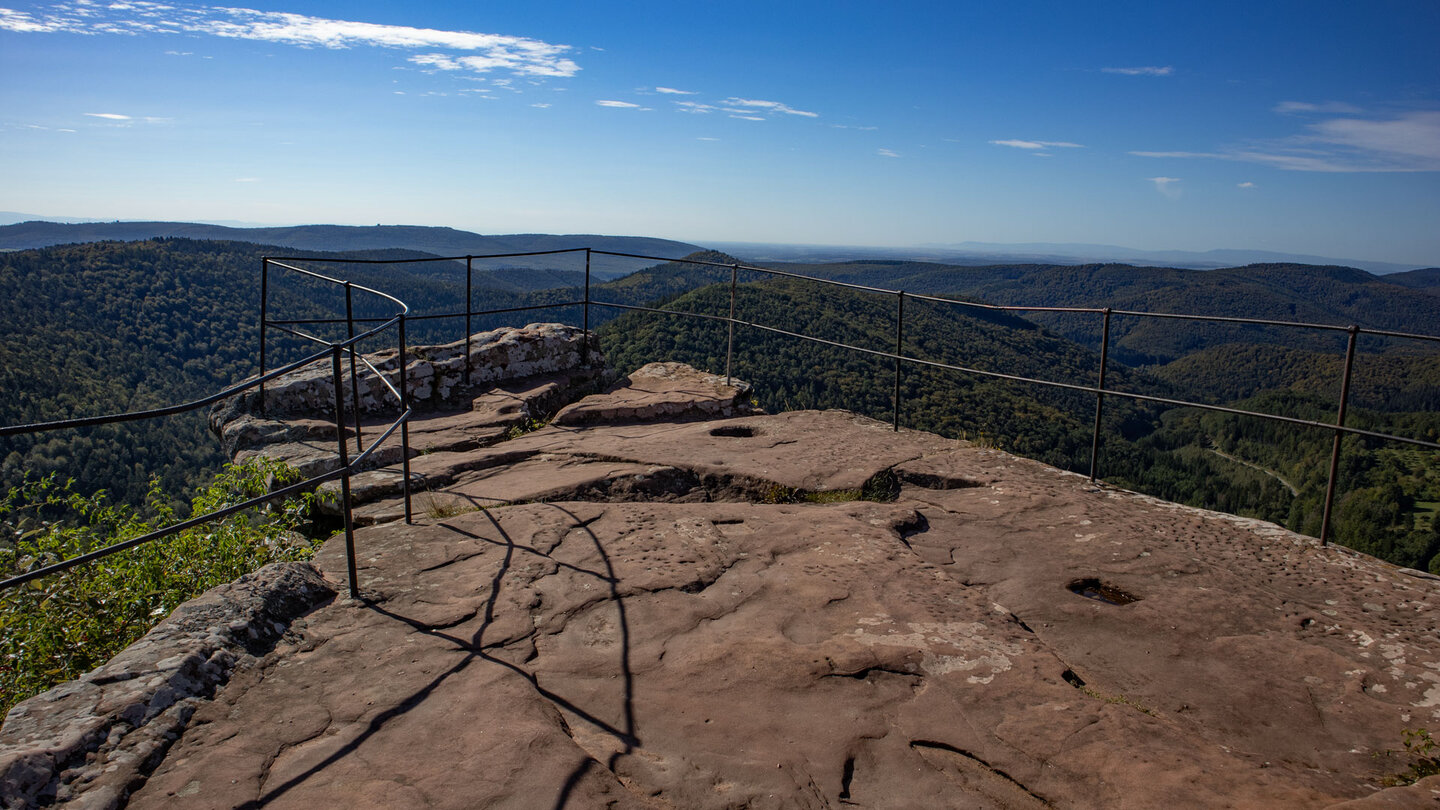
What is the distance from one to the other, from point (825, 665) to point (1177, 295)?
147288 mm

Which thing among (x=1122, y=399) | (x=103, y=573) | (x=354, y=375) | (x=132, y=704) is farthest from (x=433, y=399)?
(x=1122, y=399)

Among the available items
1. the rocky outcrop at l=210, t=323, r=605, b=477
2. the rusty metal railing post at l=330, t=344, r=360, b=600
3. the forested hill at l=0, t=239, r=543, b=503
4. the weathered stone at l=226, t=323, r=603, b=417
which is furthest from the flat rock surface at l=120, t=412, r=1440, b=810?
the forested hill at l=0, t=239, r=543, b=503

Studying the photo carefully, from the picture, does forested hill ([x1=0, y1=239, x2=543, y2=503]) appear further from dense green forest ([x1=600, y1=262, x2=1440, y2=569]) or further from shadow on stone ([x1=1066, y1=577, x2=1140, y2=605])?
shadow on stone ([x1=1066, y1=577, x2=1140, y2=605])

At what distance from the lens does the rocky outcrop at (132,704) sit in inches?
89.4

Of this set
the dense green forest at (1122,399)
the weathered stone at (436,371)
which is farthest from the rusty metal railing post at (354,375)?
the dense green forest at (1122,399)

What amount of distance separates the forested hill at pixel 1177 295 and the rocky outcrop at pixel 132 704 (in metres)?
110

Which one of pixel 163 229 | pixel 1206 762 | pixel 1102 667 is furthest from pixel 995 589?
pixel 163 229

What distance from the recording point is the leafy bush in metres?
3.78

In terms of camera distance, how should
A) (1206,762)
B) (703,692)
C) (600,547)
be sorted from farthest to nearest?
(600,547), (703,692), (1206,762)

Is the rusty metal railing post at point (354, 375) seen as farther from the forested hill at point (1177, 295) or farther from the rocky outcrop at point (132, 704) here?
the forested hill at point (1177, 295)

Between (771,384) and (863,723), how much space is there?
116 ft

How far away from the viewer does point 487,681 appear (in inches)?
121

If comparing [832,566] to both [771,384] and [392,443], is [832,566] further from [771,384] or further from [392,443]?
[771,384]

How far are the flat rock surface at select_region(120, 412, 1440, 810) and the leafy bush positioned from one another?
2.91 feet
